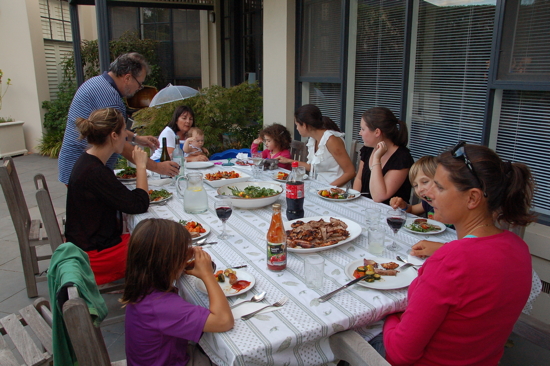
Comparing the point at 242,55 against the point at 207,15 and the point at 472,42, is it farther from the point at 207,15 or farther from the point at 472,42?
the point at 472,42

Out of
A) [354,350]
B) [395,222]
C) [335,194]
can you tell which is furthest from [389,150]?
[354,350]

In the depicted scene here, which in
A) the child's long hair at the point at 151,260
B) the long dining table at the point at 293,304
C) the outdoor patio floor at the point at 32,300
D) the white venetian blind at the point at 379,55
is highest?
the white venetian blind at the point at 379,55

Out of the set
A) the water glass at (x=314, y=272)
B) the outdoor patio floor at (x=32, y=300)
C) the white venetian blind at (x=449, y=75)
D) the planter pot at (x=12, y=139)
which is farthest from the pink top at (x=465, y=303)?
the planter pot at (x=12, y=139)

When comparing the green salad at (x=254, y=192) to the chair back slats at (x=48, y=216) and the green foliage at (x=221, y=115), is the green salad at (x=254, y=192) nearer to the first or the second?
the chair back slats at (x=48, y=216)

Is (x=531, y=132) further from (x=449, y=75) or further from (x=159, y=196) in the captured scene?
(x=159, y=196)

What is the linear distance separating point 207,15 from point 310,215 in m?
7.31

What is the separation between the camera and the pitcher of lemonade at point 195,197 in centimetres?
268

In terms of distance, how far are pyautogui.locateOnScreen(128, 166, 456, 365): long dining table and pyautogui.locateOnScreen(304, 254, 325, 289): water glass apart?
3 cm

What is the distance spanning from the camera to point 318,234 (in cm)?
A: 216

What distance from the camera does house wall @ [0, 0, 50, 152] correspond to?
32.0 feet

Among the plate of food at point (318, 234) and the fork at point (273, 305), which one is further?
the plate of food at point (318, 234)

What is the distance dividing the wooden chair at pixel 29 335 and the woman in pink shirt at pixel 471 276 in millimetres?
1559

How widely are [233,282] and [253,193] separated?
1.15 meters

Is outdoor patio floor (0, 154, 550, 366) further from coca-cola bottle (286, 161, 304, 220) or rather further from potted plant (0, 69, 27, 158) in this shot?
potted plant (0, 69, 27, 158)
